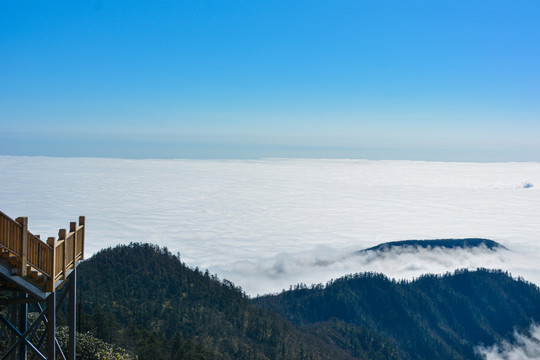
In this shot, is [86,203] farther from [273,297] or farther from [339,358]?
[339,358]

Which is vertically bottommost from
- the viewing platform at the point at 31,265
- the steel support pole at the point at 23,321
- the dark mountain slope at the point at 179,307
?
the dark mountain slope at the point at 179,307

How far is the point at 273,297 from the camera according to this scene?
596 feet

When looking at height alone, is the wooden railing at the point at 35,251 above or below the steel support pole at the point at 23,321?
above

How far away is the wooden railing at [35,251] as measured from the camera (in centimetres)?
1052

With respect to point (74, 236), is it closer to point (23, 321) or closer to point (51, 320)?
point (51, 320)

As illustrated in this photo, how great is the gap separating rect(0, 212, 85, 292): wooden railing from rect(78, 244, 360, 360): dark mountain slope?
49532 millimetres

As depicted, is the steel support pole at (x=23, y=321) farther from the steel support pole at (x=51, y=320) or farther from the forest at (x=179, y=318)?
the forest at (x=179, y=318)

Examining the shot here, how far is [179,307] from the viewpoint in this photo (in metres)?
86.4

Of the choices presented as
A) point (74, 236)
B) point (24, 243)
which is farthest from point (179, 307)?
point (24, 243)

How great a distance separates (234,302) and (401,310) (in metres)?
120

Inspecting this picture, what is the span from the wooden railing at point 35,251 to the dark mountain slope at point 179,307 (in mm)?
49532

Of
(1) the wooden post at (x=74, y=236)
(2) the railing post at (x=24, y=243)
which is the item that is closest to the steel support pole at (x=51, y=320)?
(1) the wooden post at (x=74, y=236)

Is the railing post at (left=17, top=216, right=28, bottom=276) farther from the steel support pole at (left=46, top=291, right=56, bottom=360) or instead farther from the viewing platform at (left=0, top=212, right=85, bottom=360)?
the steel support pole at (left=46, top=291, right=56, bottom=360)

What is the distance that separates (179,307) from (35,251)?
260ft
